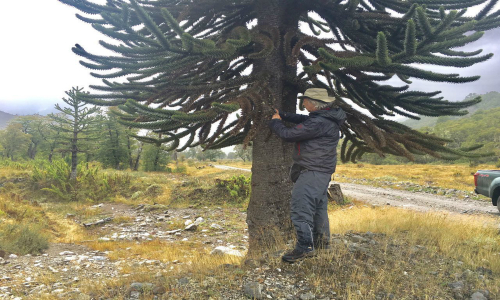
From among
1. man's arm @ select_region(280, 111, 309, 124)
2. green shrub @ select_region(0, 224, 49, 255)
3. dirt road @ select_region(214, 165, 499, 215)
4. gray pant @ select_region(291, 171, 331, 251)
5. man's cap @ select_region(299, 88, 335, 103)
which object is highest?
man's cap @ select_region(299, 88, 335, 103)

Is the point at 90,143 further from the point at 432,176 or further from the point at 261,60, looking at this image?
the point at 432,176

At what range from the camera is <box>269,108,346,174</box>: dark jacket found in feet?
9.93

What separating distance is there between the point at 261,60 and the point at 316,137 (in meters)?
1.90

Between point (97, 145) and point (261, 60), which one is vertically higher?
point (261, 60)

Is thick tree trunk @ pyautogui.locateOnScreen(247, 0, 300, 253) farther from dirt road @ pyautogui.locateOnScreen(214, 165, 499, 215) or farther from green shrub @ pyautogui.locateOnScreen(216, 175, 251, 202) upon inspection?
dirt road @ pyautogui.locateOnScreen(214, 165, 499, 215)

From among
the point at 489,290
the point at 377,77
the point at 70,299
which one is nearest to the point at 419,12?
the point at 377,77

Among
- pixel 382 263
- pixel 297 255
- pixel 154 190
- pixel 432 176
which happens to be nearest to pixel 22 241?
pixel 297 255

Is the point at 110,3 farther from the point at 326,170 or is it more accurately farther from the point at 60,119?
the point at 60,119

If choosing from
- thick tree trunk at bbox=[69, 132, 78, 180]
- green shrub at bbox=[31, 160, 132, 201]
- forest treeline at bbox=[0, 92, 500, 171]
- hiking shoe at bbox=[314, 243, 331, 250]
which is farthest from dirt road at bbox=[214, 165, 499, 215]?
thick tree trunk at bbox=[69, 132, 78, 180]

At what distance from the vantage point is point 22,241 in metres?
6.38

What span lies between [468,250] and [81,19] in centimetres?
663

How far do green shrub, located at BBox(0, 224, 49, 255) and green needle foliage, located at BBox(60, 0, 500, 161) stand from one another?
16.1ft

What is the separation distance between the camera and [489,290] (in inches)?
116

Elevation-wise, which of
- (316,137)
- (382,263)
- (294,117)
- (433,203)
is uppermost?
(294,117)
